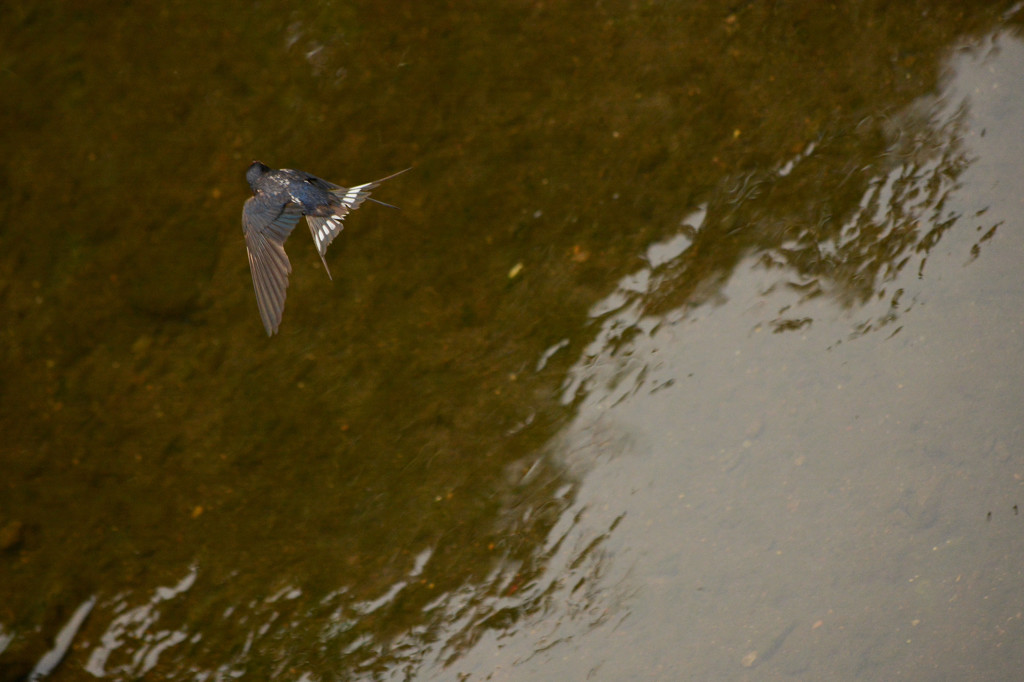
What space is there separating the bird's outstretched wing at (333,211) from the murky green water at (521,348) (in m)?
0.13

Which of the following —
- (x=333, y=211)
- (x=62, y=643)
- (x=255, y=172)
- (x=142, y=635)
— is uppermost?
(x=255, y=172)

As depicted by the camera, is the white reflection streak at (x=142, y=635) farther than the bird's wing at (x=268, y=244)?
Yes

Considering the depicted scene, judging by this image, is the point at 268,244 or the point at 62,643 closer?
the point at 268,244

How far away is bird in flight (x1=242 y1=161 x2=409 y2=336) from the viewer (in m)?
2.54

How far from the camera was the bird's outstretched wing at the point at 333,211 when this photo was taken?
2.57m

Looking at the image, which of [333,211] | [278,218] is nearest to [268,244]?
[278,218]

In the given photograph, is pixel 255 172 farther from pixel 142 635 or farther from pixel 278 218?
pixel 142 635

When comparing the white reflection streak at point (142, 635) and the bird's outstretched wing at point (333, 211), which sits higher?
the bird's outstretched wing at point (333, 211)

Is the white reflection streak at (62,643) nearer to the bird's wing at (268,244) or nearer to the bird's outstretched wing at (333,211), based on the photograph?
the bird's wing at (268,244)

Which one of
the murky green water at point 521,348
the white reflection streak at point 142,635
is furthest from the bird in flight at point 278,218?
the white reflection streak at point 142,635

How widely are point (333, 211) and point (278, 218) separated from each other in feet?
0.51

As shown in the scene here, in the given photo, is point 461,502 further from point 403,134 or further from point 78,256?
point 78,256

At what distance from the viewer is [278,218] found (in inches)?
100

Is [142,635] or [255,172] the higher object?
[255,172]
